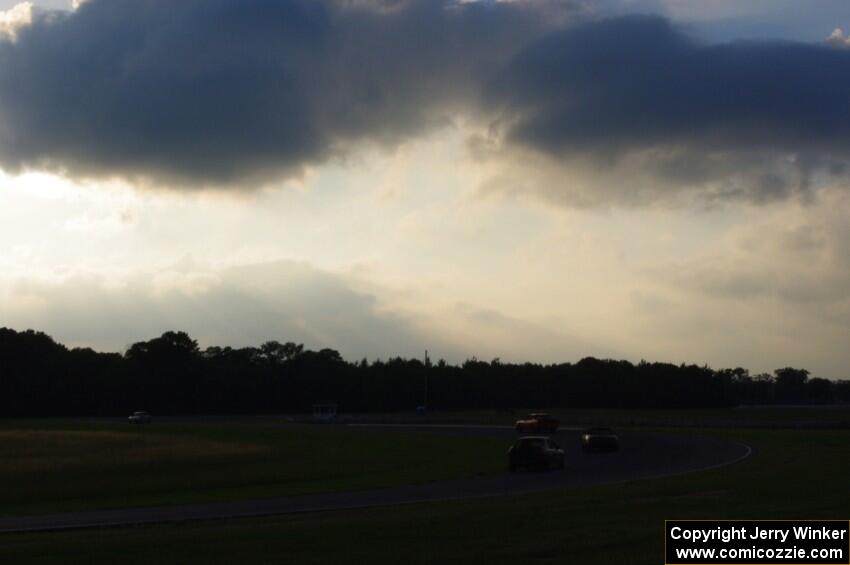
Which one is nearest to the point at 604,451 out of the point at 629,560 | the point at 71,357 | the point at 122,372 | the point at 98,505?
the point at 98,505

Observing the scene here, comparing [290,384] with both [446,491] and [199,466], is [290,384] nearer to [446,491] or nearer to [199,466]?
[199,466]

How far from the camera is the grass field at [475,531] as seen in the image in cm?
1830

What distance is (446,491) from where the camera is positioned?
114 ft

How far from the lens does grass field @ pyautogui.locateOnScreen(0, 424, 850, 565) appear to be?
18.3m

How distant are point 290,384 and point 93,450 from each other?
107876 millimetres

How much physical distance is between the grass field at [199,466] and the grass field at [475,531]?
36.4 feet

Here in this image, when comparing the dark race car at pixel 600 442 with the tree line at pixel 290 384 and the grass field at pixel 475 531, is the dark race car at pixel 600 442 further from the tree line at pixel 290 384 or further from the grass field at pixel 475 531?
the tree line at pixel 290 384

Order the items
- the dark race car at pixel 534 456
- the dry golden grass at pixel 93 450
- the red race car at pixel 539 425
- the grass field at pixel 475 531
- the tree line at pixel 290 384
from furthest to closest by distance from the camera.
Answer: the tree line at pixel 290 384 < the red race car at pixel 539 425 < the dry golden grass at pixel 93 450 < the dark race car at pixel 534 456 < the grass field at pixel 475 531

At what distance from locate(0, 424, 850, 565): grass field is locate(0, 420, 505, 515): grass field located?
11086 millimetres

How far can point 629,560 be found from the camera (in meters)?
16.9

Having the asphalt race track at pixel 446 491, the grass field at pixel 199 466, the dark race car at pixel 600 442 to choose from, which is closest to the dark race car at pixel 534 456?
the asphalt race track at pixel 446 491

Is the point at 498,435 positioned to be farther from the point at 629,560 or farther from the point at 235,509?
the point at 629,560

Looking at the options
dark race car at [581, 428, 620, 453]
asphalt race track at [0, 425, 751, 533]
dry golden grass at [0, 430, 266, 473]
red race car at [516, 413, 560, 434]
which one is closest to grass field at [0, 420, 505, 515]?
dry golden grass at [0, 430, 266, 473]

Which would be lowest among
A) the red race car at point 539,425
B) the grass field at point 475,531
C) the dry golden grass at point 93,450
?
the grass field at point 475,531
